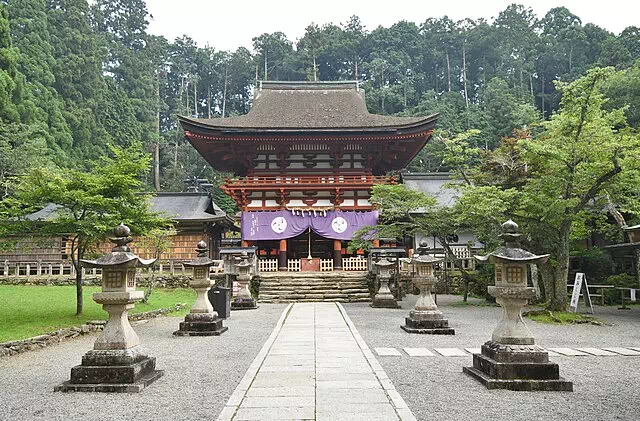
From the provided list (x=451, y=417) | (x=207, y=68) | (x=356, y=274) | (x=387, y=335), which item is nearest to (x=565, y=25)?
(x=207, y=68)

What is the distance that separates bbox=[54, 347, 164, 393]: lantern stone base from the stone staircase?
12.8 m

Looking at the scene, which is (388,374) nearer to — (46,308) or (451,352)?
(451,352)

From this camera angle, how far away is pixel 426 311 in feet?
36.8

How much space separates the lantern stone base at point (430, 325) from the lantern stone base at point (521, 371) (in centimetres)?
445

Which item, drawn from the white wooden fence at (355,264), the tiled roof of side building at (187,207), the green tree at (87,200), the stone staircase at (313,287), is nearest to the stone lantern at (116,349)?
the green tree at (87,200)

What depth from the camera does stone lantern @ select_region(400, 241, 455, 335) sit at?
10930mm

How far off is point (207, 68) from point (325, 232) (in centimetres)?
5063

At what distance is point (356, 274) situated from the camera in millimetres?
21219

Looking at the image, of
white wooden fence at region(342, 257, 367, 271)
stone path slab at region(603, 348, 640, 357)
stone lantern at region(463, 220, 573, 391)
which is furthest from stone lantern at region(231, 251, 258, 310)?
stone path slab at region(603, 348, 640, 357)

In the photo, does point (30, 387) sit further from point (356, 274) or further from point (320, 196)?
point (320, 196)

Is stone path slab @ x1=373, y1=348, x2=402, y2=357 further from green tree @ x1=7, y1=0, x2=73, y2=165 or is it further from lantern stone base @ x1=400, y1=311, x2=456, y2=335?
green tree @ x1=7, y1=0, x2=73, y2=165

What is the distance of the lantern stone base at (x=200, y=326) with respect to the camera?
10.9 metres

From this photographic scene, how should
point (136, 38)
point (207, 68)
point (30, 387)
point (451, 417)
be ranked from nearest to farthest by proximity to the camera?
point (451, 417) → point (30, 387) → point (136, 38) → point (207, 68)

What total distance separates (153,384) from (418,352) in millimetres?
4653
